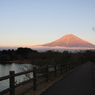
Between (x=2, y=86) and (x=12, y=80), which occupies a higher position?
(x=12, y=80)

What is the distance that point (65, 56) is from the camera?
28.0 meters

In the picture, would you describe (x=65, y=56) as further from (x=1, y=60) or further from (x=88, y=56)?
(x=1, y=60)

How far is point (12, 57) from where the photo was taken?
4862 inches

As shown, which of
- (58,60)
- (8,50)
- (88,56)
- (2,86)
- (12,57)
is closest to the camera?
(2,86)

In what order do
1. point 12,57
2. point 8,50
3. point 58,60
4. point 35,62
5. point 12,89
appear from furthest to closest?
1. point 8,50
2. point 12,57
3. point 58,60
4. point 35,62
5. point 12,89

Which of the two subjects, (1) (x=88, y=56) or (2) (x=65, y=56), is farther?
(1) (x=88, y=56)

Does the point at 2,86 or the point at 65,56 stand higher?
the point at 65,56

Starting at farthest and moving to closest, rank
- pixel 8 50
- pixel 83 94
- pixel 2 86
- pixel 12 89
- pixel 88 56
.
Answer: pixel 8 50 < pixel 88 56 < pixel 2 86 < pixel 83 94 < pixel 12 89

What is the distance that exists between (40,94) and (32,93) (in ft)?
1.84

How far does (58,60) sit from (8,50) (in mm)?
110755

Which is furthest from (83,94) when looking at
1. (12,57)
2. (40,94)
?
(12,57)

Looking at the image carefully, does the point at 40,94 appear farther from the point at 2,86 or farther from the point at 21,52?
the point at 21,52

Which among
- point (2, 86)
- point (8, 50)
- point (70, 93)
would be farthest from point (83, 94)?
point (8, 50)

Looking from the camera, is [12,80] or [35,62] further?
[35,62]
